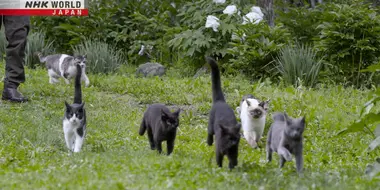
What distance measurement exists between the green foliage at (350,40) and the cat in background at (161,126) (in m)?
6.12

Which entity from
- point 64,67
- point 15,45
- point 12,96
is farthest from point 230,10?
point 12,96

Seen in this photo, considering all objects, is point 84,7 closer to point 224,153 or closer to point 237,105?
point 237,105

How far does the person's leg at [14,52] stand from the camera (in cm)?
947

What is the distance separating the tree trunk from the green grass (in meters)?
2.88

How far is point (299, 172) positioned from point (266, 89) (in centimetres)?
524

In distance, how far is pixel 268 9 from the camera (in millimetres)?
14695

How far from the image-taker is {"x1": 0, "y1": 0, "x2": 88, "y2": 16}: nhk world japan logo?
31.2 ft

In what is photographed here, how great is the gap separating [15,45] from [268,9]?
22.4ft

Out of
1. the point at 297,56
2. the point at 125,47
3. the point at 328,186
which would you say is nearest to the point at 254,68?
the point at 297,56

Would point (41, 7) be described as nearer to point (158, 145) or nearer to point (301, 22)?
point (158, 145)

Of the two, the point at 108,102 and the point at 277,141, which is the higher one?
the point at 277,141

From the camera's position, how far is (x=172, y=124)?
6.27 metres

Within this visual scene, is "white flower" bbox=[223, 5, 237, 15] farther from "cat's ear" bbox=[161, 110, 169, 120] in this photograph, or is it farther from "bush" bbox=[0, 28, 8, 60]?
"cat's ear" bbox=[161, 110, 169, 120]

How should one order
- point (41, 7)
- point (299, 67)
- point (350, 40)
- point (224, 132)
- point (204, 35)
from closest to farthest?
point (224, 132)
point (41, 7)
point (299, 67)
point (350, 40)
point (204, 35)
